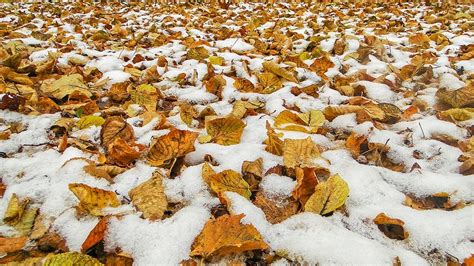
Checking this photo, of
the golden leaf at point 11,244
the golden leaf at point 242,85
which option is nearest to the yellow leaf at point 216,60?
the golden leaf at point 242,85

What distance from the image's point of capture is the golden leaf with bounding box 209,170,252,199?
1087 mm

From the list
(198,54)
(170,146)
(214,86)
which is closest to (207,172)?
(170,146)

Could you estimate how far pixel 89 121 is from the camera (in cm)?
154

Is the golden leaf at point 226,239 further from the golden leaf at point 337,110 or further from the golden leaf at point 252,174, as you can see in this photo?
the golden leaf at point 337,110

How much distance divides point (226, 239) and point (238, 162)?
44 cm

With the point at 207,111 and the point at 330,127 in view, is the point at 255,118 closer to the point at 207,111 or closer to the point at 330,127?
the point at 207,111

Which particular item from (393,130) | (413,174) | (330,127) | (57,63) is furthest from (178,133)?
(57,63)

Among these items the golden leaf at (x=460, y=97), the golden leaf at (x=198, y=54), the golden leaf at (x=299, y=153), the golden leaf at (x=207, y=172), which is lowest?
the golden leaf at (x=198, y=54)

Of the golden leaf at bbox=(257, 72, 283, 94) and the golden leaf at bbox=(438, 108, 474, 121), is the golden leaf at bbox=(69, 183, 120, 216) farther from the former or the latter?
the golden leaf at bbox=(438, 108, 474, 121)

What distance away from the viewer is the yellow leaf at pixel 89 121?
153 cm

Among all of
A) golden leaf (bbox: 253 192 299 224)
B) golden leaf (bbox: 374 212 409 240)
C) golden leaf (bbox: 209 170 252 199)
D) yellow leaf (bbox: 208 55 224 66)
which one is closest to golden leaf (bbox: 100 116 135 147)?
golden leaf (bbox: 209 170 252 199)

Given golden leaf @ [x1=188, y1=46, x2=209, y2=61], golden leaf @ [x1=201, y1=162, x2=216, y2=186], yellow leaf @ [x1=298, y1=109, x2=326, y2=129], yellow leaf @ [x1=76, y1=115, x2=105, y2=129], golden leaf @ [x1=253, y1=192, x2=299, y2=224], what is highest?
golden leaf @ [x1=201, y1=162, x2=216, y2=186]

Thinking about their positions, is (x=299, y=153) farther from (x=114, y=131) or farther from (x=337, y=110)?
(x=114, y=131)

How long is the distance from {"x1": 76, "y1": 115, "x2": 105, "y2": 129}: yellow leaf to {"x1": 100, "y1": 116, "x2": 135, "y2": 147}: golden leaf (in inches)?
5.8
